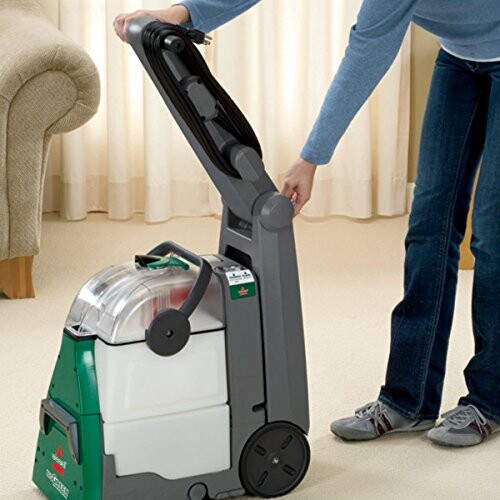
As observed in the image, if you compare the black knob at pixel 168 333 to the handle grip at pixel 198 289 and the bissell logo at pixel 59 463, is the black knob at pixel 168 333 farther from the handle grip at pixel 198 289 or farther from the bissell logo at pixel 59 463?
the bissell logo at pixel 59 463

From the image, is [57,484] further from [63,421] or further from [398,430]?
[398,430]

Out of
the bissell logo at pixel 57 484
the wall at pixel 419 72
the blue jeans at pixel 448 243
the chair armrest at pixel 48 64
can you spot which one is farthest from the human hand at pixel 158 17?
the wall at pixel 419 72

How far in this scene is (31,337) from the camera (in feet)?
9.15

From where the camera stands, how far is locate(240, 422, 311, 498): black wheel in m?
1.90

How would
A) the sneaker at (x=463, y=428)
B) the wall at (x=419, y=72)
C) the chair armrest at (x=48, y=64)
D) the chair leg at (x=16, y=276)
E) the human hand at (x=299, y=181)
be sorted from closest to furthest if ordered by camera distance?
1. the human hand at (x=299, y=181)
2. the sneaker at (x=463, y=428)
3. the chair armrest at (x=48, y=64)
4. the chair leg at (x=16, y=276)
5. the wall at (x=419, y=72)

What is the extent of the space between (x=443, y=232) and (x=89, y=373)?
707mm

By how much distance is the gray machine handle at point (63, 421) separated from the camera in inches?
70.2

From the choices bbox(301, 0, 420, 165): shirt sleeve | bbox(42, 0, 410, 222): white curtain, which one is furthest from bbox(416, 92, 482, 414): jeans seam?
bbox(42, 0, 410, 222): white curtain

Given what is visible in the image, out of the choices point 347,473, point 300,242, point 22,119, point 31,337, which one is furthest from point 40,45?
point 347,473

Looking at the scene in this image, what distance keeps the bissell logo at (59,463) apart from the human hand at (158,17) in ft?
2.18

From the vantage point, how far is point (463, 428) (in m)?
2.17

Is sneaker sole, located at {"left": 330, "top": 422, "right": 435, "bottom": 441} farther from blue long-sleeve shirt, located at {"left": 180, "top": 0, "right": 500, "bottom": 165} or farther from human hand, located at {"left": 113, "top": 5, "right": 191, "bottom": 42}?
human hand, located at {"left": 113, "top": 5, "right": 191, "bottom": 42}

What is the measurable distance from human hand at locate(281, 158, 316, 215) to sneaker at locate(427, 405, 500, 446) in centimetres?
56

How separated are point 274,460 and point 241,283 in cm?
32
